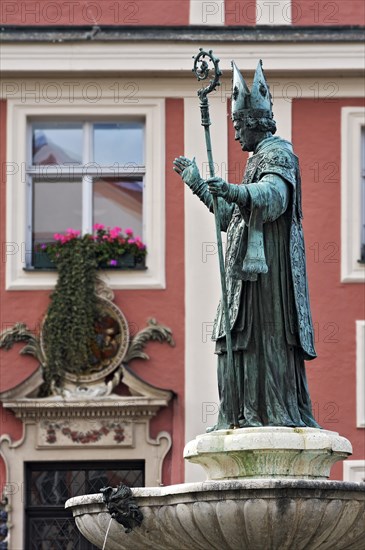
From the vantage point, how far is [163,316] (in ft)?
73.9

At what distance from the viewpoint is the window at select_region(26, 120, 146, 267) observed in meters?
22.9

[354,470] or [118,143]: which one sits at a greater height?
[118,143]

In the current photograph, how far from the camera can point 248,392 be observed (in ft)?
41.4

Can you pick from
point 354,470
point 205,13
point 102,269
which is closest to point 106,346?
point 102,269

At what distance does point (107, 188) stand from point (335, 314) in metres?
2.75

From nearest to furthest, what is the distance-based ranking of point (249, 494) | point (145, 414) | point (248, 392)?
point (249, 494) < point (248, 392) < point (145, 414)

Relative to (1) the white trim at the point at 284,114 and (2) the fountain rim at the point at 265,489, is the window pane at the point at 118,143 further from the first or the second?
(2) the fountain rim at the point at 265,489

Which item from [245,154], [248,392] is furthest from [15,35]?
[248,392]

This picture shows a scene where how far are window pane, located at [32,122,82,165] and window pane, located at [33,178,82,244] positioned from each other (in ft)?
0.80

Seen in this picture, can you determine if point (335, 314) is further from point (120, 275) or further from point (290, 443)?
point (290, 443)

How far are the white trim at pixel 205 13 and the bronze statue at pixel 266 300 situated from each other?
10.3m

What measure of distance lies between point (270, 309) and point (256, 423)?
26.9 inches

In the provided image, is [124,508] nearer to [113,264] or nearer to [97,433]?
[97,433]

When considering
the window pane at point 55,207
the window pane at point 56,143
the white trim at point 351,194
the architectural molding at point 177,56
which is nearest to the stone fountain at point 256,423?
the white trim at point 351,194
